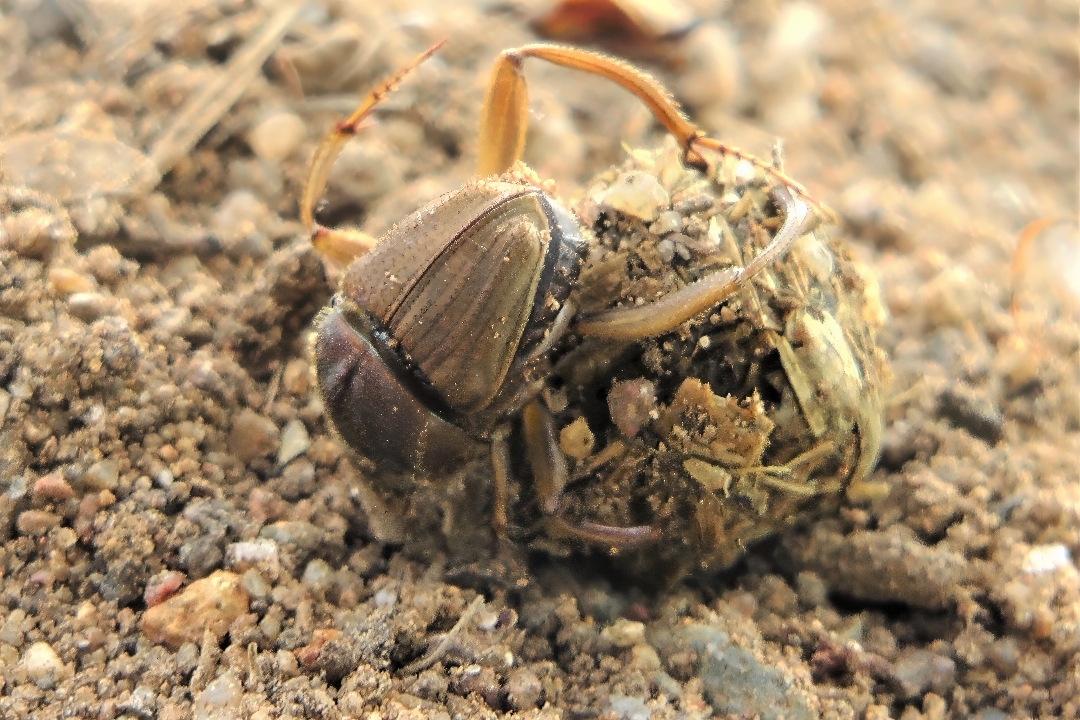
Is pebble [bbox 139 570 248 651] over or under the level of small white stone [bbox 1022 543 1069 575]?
over

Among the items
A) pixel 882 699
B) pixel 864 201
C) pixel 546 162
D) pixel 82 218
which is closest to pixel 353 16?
pixel 546 162

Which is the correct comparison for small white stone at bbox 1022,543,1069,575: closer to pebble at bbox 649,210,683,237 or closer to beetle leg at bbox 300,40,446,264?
pebble at bbox 649,210,683,237

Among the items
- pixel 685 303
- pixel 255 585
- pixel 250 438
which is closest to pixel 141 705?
pixel 255 585

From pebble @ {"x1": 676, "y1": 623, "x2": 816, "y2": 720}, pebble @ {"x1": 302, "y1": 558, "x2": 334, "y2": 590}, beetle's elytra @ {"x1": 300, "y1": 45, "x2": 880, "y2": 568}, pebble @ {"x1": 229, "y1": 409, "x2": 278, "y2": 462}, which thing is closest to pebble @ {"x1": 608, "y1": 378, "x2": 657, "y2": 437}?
beetle's elytra @ {"x1": 300, "y1": 45, "x2": 880, "y2": 568}

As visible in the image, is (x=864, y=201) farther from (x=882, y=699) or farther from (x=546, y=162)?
(x=882, y=699)

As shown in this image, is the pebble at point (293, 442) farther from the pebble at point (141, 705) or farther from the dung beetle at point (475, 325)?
the pebble at point (141, 705)

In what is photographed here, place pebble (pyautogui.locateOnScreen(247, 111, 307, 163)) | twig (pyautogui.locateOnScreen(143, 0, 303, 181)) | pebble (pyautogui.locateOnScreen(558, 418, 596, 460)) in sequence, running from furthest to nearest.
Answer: pebble (pyautogui.locateOnScreen(247, 111, 307, 163)) → twig (pyautogui.locateOnScreen(143, 0, 303, 181)) → pebble (pyautogui.locateOnScreen(558, 418, 596, 460))

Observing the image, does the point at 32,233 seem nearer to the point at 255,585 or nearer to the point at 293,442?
the point at 293,442
